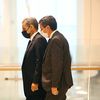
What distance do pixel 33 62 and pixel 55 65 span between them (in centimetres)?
36

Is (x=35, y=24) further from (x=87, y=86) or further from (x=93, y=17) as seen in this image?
(x=87, y=86)

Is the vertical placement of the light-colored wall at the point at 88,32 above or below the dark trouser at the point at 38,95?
above

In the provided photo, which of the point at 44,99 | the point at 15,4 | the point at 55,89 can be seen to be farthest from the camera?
the point at 15,4

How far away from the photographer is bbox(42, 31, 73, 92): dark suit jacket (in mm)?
2273

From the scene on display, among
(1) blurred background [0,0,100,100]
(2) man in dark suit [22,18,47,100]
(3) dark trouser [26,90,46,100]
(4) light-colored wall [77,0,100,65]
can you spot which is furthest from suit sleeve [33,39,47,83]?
(4) light-colored wall [77,0,100,65]

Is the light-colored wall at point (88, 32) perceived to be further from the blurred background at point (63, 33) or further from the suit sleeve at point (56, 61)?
the suit sleeve at point (56, 61)

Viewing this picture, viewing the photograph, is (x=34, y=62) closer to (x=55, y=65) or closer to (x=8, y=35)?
(x=55, y=65)

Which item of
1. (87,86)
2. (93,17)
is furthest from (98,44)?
(87,86)

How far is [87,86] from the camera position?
3.47 metres

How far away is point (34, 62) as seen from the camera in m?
2.56

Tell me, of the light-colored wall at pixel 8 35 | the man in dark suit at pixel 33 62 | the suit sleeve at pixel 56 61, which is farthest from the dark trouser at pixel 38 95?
the light-colored wall at pixel 8 35

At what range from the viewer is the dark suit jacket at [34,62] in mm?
2475

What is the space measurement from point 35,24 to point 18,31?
2.58ft

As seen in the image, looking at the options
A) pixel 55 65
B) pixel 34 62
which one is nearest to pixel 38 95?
pixel 34 62
